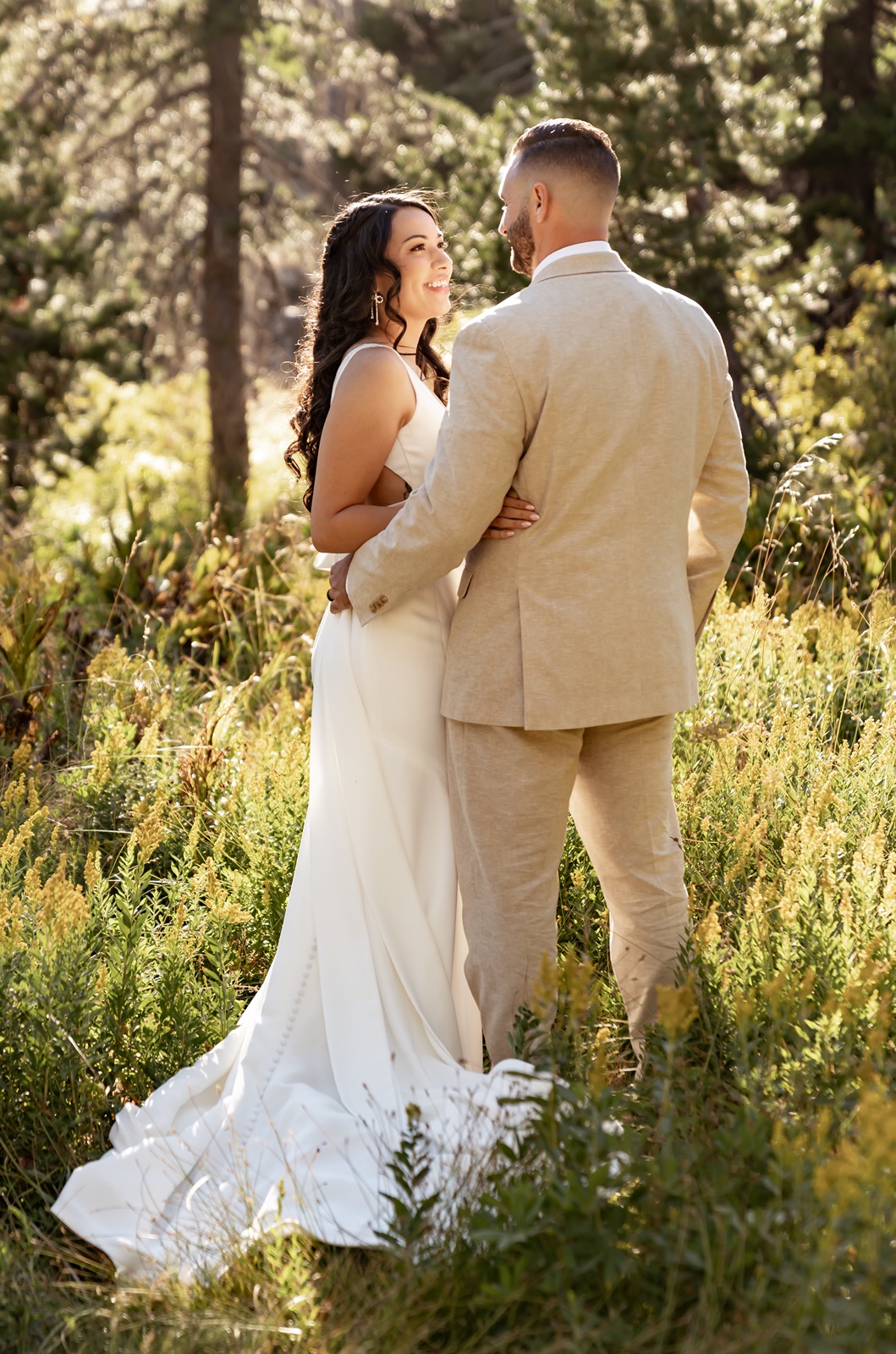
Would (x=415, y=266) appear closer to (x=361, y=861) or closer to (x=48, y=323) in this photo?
(x=361, y=861)

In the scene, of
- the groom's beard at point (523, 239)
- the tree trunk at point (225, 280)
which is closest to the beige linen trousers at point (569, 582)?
the groom's beard at point (523, 239)

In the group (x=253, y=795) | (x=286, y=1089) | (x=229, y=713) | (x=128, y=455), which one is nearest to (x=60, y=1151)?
(x=286, y=1089)

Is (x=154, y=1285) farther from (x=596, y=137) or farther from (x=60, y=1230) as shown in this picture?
(x=596, y=137)

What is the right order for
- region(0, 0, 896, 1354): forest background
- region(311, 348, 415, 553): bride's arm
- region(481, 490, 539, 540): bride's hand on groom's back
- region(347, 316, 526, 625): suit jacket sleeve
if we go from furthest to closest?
region(311, 348, 415, 553): bride's arm, region(481, 490, 539, 540): bride's hand on groom's back, region(347, 316, 526, 625): suit jacket sleeve, region(0, 0, 896, 1354): forest background

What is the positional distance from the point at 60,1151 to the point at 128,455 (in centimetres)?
1234

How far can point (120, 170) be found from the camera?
14195 millimetres

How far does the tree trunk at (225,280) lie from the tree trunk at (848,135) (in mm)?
5555

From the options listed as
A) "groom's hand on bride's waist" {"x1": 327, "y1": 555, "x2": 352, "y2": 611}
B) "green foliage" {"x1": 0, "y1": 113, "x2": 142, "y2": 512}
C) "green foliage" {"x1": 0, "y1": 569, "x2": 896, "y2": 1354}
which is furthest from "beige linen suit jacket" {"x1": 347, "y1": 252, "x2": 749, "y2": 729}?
"green foliage" {"x1": 0, "y1": 113, "x2": 142, "y2": 512}

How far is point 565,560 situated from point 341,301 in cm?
106

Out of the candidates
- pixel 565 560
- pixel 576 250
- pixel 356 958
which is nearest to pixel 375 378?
pixel 576 250

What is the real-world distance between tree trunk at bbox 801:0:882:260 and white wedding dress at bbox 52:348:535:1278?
11.0m

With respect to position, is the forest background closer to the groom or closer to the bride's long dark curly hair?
the groom

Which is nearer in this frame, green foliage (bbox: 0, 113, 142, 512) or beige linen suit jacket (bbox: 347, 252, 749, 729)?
beige linen suit jacket (bbox: 347, 252, 749, 729)

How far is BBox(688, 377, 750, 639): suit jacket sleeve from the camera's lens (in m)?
2.98
